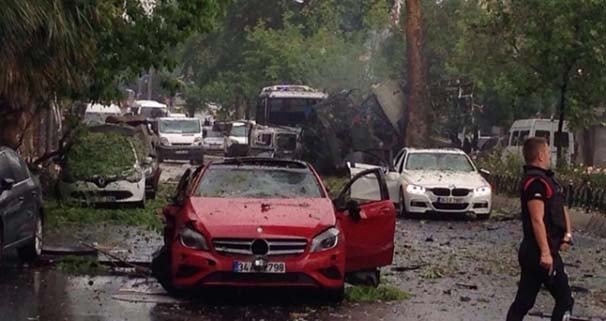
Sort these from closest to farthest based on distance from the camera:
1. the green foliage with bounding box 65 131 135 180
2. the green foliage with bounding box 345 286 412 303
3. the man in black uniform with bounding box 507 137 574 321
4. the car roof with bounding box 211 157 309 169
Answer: the man in black uniform with bounding box 507 137 574 321
the green foliage with bounding box 345 286 412 303
the car roof with bounding box 211 157 309 169
the green foliage with bounding box 65 131 135 180

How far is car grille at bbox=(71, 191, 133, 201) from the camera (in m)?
24.4

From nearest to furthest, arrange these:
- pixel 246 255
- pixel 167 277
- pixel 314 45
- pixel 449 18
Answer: pixel 246 255
pixel 167 277
pixel 449 18
pixel 314 45

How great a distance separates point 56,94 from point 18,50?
4430 mm

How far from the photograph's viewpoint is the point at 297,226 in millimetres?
12711

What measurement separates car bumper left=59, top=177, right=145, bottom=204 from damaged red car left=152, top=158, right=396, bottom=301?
1024 centimetres

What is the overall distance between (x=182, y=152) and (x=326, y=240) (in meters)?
39.3

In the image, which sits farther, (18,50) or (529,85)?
(529,85)

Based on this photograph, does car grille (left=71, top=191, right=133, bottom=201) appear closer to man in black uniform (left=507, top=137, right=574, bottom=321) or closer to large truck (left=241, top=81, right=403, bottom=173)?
large truck (left=241, top=81, right=403, bottom=173)

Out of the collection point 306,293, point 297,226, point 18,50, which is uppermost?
point 18,50

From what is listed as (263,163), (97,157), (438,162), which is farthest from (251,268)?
(438,162)

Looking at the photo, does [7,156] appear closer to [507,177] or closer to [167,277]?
[167,277]

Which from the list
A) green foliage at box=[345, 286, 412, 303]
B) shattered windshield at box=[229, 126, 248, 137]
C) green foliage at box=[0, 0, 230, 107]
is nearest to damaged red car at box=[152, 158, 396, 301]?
green foliage at box=[345, 286, 412, 303]

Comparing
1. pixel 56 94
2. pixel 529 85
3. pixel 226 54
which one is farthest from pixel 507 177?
pixel 226 54

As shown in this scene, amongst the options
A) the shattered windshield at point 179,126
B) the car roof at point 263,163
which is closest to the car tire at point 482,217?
the car roof at point 263,163
